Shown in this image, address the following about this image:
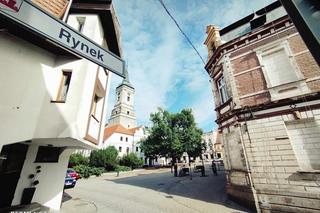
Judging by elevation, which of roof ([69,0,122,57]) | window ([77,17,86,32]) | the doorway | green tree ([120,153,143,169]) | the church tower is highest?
the church tower

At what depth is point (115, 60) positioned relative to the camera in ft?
10.5

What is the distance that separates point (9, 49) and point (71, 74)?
6.17 ft

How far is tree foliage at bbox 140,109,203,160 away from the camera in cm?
3519

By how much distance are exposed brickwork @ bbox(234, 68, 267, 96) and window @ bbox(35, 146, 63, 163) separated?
32.1 feet

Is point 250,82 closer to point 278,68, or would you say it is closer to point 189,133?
point 278,68

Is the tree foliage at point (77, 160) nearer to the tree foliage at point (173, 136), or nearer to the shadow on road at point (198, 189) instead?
the tree foliage at point (173, 136)

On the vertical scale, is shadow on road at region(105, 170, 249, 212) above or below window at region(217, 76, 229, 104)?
below

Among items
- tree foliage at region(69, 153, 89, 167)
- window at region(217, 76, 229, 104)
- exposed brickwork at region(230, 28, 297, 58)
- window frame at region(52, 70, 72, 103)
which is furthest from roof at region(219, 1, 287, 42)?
tree foliage at region(69, 153, 89, 167)

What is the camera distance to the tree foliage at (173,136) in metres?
35.2

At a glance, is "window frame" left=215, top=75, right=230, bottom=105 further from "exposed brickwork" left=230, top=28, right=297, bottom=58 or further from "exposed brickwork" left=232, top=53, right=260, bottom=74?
"exposed brickwork" left=230, top=28, right=297, bottom=58

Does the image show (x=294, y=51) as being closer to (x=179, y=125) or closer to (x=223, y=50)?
(x=223, y=50)

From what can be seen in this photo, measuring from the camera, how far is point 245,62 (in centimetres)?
945

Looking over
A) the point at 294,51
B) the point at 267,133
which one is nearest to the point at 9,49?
the point at 267,133

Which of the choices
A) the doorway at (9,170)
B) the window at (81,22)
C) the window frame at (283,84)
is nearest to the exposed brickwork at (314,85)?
the window frame at (283,84)
